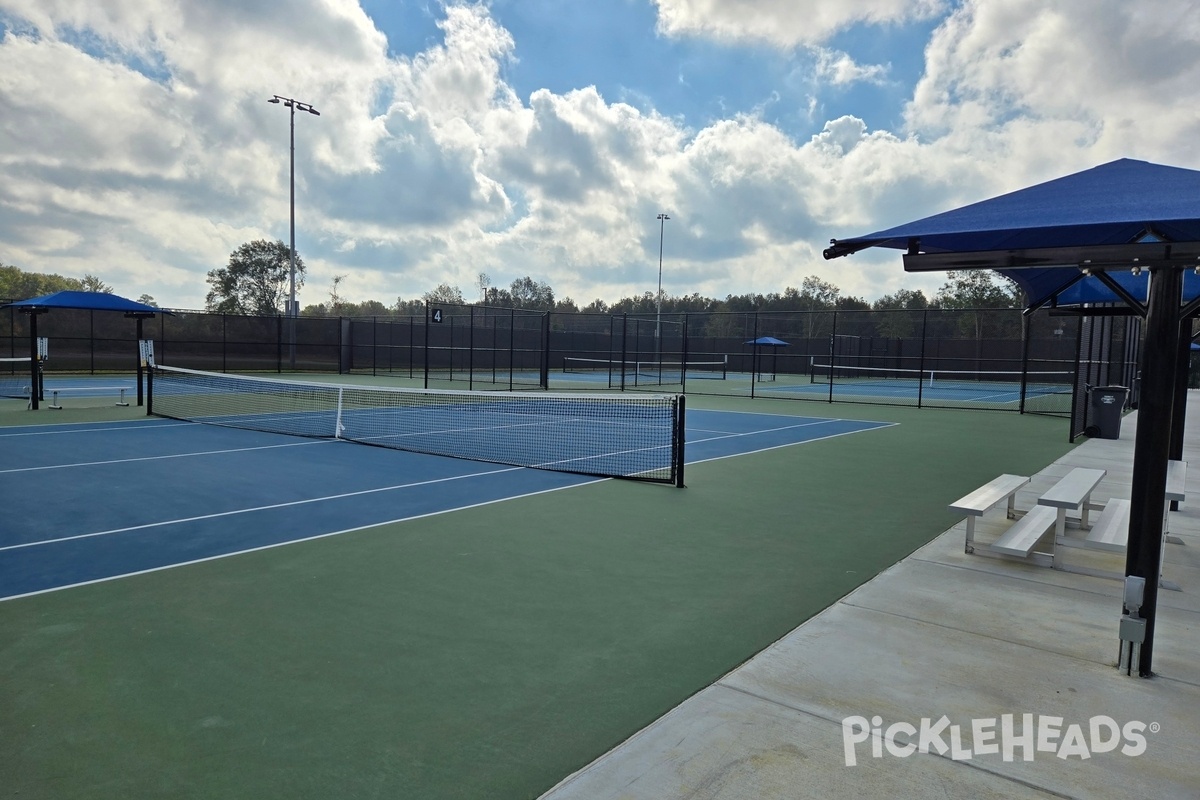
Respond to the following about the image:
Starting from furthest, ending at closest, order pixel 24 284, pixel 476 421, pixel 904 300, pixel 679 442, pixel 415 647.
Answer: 1. pixel 904 300
2. pixel 24 284
3. pixel 476 421
4. pixel 679 442
5. pixel 415 647

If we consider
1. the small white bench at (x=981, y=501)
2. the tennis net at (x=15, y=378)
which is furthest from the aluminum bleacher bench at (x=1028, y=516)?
the tennis net at (x=15, y=378)

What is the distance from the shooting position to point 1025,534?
5348 millimetres

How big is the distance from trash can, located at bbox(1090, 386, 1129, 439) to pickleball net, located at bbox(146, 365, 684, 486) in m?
7.67

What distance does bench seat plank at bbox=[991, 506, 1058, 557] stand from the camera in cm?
504

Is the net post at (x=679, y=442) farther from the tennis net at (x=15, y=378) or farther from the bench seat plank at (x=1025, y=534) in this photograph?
the tennis net at (x=15, y=378)

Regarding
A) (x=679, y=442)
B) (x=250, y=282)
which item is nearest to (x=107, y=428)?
(x=679, y=442)

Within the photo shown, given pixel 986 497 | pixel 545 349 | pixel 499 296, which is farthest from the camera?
pixel 499 296

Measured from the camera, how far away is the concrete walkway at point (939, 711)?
2.58 meters

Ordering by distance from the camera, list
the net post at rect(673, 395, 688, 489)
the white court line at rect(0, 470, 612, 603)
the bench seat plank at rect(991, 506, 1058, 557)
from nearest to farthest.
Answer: the white court line at rect(0, 470, 612, 603)
the bench seat plank at rect(991, 506, 1058, 557)
the net post at rect(673, 395, 688, 489)

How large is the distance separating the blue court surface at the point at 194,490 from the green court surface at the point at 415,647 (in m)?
0.47

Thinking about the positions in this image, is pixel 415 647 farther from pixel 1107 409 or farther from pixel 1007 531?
pixel 1107 409

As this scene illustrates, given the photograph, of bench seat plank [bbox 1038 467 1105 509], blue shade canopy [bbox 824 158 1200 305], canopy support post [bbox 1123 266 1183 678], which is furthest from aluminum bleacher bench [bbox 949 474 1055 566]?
blue shade canopy [bbox 824 158 1200 305]

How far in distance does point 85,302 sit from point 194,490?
9.70 m

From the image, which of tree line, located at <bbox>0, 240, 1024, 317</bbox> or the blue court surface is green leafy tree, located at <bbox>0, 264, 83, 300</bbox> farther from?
the blue court surface
